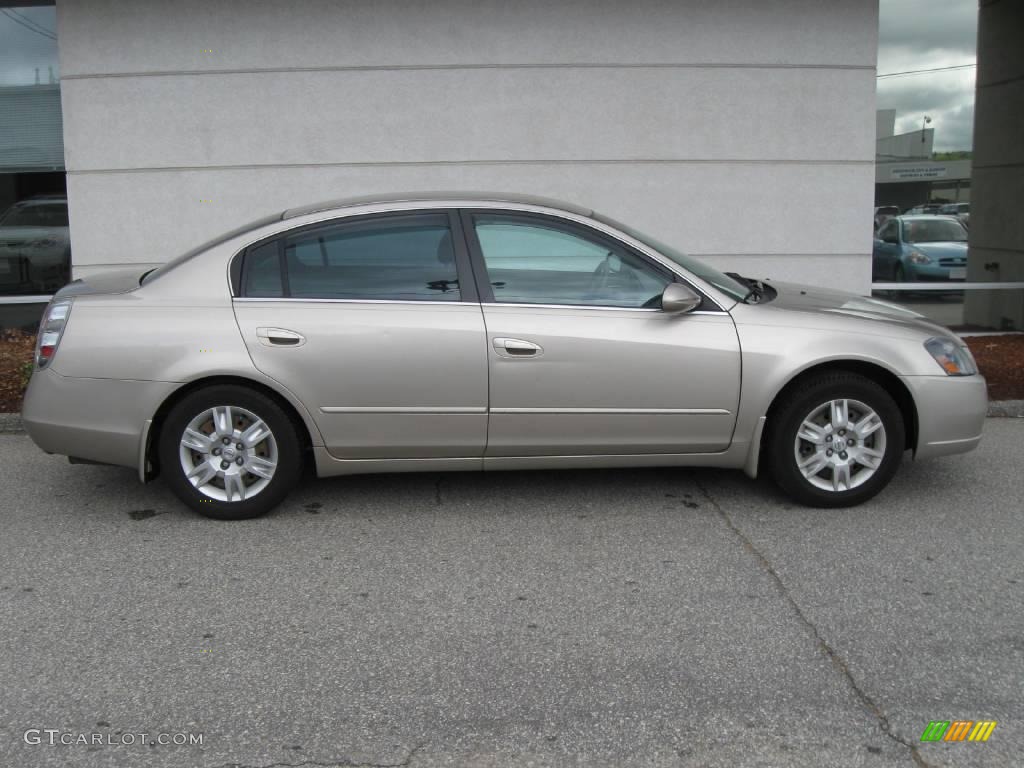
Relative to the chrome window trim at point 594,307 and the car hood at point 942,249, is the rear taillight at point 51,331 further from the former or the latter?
the car hood at point 942,249

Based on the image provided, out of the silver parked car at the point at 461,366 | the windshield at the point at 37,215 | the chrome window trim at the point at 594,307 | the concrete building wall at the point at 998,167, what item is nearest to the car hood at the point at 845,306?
the silver parked car at the point at 461,366

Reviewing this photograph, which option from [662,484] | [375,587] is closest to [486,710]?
[375,587]

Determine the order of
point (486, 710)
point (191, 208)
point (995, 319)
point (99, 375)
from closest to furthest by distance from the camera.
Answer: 1. point (486, 710)
2. point (99, 375)
3. point (191, 208)
4. point (995, 319)

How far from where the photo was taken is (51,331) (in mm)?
5188

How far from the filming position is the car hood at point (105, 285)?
5.33 meters

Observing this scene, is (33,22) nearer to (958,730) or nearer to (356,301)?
(356,301)

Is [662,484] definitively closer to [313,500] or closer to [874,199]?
[313,500]

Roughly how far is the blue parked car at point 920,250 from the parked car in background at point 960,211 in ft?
0.18

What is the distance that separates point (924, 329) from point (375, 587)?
314cm

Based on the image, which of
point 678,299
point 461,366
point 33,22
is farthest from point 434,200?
point 33,22

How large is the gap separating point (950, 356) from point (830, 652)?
228 cm

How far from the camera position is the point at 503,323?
16.8 feet

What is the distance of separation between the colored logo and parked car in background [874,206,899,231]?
24.6 ft

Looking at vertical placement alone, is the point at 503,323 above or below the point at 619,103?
below
